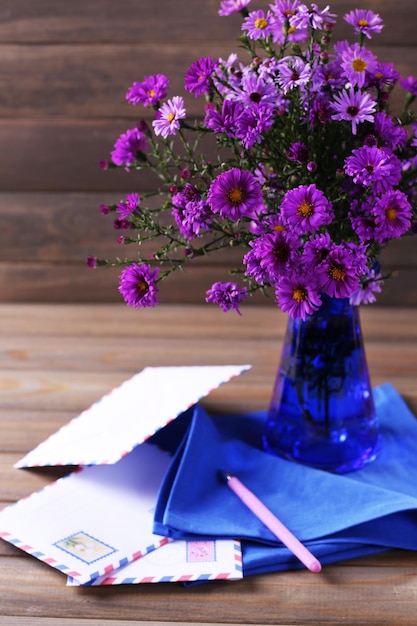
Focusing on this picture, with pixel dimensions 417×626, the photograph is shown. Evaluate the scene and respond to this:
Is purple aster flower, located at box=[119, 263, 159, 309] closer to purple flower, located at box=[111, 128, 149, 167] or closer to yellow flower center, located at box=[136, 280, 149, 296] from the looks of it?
yellow flower center, located at box=[136, 280, 149, 296]

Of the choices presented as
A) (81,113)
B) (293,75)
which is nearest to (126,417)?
(293,75)

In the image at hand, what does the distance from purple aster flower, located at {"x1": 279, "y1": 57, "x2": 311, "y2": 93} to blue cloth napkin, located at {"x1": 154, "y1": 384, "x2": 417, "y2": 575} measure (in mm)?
385

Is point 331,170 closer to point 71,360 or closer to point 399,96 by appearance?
point 71,360

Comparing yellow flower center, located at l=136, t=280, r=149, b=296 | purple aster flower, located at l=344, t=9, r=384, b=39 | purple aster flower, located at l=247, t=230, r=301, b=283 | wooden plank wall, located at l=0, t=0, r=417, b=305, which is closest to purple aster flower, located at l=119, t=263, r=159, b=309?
yellow flower center, located at l=136, t=280, r=149, b=296

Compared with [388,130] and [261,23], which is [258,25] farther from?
[388,130]

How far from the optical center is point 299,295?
0.73m

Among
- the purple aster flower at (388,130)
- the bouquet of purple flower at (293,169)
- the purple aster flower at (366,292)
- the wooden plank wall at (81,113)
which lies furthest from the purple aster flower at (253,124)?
the wooden plank wall at (81,113)

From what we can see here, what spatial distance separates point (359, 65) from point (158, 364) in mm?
608

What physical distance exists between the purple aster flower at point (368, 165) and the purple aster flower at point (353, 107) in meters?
0.02

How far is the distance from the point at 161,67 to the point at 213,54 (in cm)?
10

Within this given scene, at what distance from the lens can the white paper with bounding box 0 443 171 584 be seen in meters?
0.76

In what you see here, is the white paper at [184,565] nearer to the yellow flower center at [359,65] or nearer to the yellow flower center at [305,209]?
the yellow flower center at [305,209]

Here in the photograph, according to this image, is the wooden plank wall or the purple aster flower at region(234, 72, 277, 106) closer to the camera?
the purple aster flower at region(234, 72, 277, 106)

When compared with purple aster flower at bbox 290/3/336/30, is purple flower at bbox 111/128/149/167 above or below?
below
